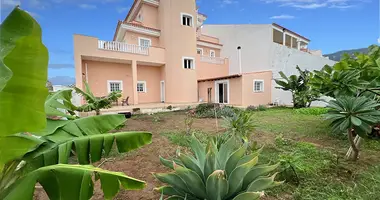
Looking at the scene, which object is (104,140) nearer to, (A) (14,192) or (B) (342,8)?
(A) (14,192)

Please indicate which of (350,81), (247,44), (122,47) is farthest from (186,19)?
(350,81)

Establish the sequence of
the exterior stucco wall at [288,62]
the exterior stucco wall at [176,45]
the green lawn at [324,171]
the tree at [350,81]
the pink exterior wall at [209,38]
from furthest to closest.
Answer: the pink exterior wall at [209,38], the exterior stucco wall at [288,62], the exterior stucco wall at [176,45], the tree at [350,81], the green lawn at [324,171]

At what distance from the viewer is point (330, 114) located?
3273mm

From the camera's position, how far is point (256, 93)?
17156 millimetres

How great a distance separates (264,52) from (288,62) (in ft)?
8.64

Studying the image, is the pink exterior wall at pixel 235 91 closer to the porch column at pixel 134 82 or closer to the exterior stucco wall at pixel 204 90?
the exterior stucco wall at pixel 204 90

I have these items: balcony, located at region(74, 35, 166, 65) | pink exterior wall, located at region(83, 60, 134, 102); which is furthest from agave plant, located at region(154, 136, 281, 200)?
pink exterior wall, located at region(83, 60, 134, 102)

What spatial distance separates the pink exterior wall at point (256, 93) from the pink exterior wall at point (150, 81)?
8586 millimetres

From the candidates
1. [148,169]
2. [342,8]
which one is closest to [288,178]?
[148,169]

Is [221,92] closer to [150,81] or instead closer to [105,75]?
[150,81]

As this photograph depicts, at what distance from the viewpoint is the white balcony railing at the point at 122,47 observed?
46.4 feet

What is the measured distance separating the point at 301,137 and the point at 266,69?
1454cm

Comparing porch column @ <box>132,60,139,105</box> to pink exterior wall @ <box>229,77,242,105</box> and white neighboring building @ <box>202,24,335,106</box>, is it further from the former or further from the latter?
white neighboring building @ <box>202,24,335,106</box>

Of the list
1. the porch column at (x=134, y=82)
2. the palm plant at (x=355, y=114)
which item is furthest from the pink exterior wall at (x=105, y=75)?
the palm plant at (x=355, y=114)
